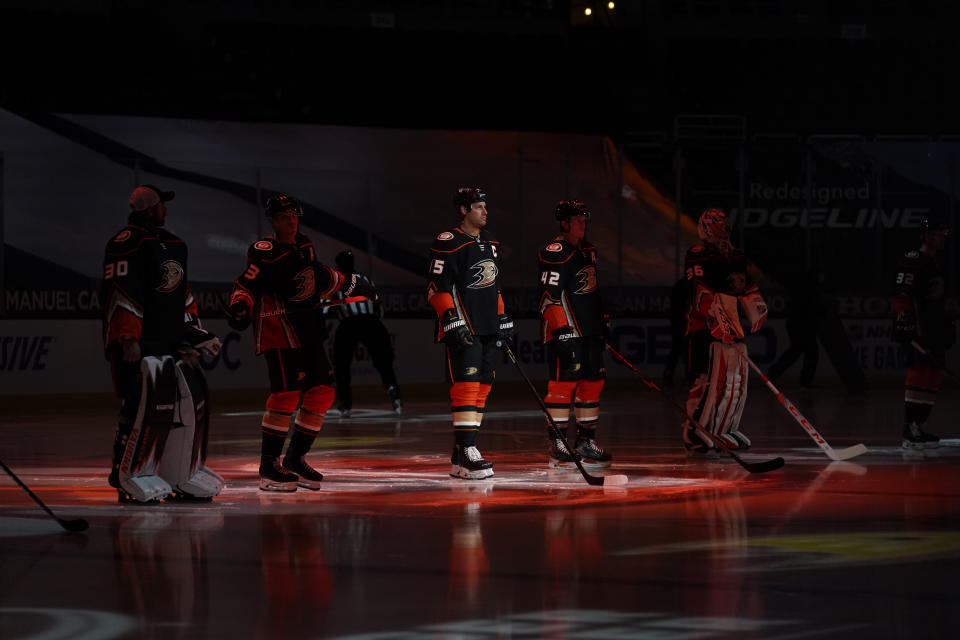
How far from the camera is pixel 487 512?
8062 mm

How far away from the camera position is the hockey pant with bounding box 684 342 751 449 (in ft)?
38.0

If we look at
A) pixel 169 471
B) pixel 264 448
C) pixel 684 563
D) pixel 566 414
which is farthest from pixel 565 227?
pixel 684 563

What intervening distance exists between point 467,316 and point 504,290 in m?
13.9

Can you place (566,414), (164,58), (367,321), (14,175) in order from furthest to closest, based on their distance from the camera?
(164,58)
(14,175)
(367,321)
(566,414)

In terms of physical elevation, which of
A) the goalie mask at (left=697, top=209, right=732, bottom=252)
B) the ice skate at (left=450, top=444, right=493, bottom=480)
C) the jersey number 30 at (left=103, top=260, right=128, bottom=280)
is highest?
the goalie mask at (left=697, top=209, right=732, bottom=252)

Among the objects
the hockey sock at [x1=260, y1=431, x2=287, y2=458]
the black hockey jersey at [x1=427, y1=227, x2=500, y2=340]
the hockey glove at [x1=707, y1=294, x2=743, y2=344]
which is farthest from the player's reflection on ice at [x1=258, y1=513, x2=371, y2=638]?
the hockey glove at [x1=707, y1=294, x2=743, y2=344]

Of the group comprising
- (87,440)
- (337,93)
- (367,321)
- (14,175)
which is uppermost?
(337,93)

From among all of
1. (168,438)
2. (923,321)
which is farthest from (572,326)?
(168,438)

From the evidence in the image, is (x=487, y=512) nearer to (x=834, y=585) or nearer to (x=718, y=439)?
(x=834, y=585)

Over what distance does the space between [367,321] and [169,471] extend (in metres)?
7.78

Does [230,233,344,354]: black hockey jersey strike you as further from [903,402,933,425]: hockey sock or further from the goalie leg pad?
[903,402,933,425]: hockey sock

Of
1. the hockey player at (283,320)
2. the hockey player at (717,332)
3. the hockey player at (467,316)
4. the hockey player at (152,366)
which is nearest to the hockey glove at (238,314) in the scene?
the hockey player at (283,320)

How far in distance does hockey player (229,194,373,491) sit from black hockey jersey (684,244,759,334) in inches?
143

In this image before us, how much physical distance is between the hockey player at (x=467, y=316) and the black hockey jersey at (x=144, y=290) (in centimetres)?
192
